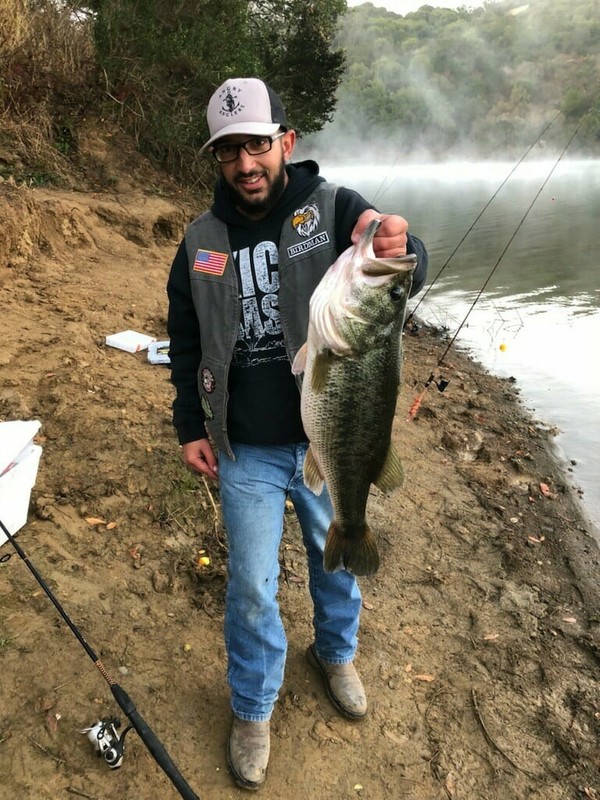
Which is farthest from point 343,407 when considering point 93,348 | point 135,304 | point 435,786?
point 135,304

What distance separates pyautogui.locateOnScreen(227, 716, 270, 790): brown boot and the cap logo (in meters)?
2.63

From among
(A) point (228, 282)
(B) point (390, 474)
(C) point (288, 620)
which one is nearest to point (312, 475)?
(B) point (390, 474)

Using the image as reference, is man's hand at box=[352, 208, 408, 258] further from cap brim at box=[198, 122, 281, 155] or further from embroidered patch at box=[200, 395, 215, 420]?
embroidered patch at box=[200, 395, 215, 420]

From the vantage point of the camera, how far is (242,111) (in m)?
2.24

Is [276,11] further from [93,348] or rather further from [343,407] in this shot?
[343,407]

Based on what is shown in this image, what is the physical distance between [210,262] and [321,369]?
0.72 meters

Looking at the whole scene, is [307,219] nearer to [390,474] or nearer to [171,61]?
[390,474]

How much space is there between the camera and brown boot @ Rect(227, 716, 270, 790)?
259cm

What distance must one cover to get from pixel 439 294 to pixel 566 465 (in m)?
8.24

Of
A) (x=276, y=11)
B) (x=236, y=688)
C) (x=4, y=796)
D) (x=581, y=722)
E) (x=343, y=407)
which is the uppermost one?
(x=276, y=11)

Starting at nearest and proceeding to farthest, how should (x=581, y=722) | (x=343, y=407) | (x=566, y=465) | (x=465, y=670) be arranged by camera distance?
(x=343, y=407)
(x=581, y=722)
(x=465, y=670)
(x=566, y=465)

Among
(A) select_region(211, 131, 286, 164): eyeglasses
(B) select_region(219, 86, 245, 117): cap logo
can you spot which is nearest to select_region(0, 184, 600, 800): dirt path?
(A) select_region(211, 131, 286, 164): eyeglasses

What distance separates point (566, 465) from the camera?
22.0 feet

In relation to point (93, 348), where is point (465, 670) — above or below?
below
